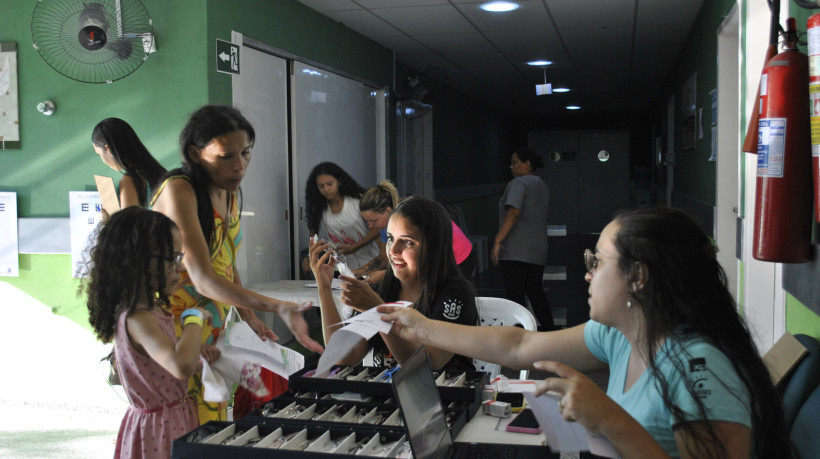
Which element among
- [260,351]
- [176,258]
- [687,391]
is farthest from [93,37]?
[687,391]

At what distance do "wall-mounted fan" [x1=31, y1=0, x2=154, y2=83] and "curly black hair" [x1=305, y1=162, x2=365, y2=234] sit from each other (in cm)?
147

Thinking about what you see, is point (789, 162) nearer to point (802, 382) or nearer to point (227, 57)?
point (802, 382)

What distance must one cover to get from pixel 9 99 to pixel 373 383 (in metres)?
3.53

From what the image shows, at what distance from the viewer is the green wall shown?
404 centimetres

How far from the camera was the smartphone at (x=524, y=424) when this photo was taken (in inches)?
69.2

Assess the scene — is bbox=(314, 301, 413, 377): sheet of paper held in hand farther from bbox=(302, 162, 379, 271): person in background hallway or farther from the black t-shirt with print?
bbox=(302, 162, 379, 271): person in background hallway

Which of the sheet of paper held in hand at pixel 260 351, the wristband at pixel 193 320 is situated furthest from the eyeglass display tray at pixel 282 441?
the wristband at pixel 193 320

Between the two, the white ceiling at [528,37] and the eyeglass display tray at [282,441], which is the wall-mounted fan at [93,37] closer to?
the white ceiling at [528,37]

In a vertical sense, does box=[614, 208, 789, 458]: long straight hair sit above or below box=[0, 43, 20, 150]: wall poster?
below

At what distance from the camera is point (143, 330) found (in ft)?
6.76

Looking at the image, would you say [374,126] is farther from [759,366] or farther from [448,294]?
[759,366]

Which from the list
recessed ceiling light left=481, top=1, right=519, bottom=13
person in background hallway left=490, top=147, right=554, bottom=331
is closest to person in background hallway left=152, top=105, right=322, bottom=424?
recessed ceiling light left=481, top=1, right=519, bottom=13

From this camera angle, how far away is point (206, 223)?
2.51 m

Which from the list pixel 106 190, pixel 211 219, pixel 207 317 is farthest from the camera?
pixel 106 190
